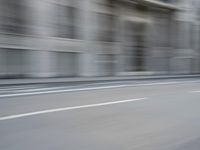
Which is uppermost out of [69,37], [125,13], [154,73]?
[125,13]

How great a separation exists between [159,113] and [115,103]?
1680mm

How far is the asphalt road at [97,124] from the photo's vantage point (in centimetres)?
546

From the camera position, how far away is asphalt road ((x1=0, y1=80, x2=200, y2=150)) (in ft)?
17.9

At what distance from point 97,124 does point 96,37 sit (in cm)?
1955

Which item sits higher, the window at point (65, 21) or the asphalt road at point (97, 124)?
the window at point (65, 21)

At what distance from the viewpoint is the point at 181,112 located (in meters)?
8.76

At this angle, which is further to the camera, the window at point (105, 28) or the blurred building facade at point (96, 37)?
the window at point (105, 28)

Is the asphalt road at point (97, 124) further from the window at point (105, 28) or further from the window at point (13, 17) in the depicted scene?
the window at point (105, 28)

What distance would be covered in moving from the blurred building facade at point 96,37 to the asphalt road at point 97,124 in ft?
37.8

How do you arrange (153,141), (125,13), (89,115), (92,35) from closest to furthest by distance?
(153,141)
(89,115)
(92,35)
(125,13)

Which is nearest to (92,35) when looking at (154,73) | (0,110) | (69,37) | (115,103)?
(69,37)

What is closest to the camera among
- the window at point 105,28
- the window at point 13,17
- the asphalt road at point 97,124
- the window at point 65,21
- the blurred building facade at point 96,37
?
the asphalt road at point 97,124

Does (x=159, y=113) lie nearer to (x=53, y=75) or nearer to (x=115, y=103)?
(x=115, y=103)

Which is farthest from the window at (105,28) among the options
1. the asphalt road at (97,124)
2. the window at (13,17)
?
the asphalt road at (97,124)
